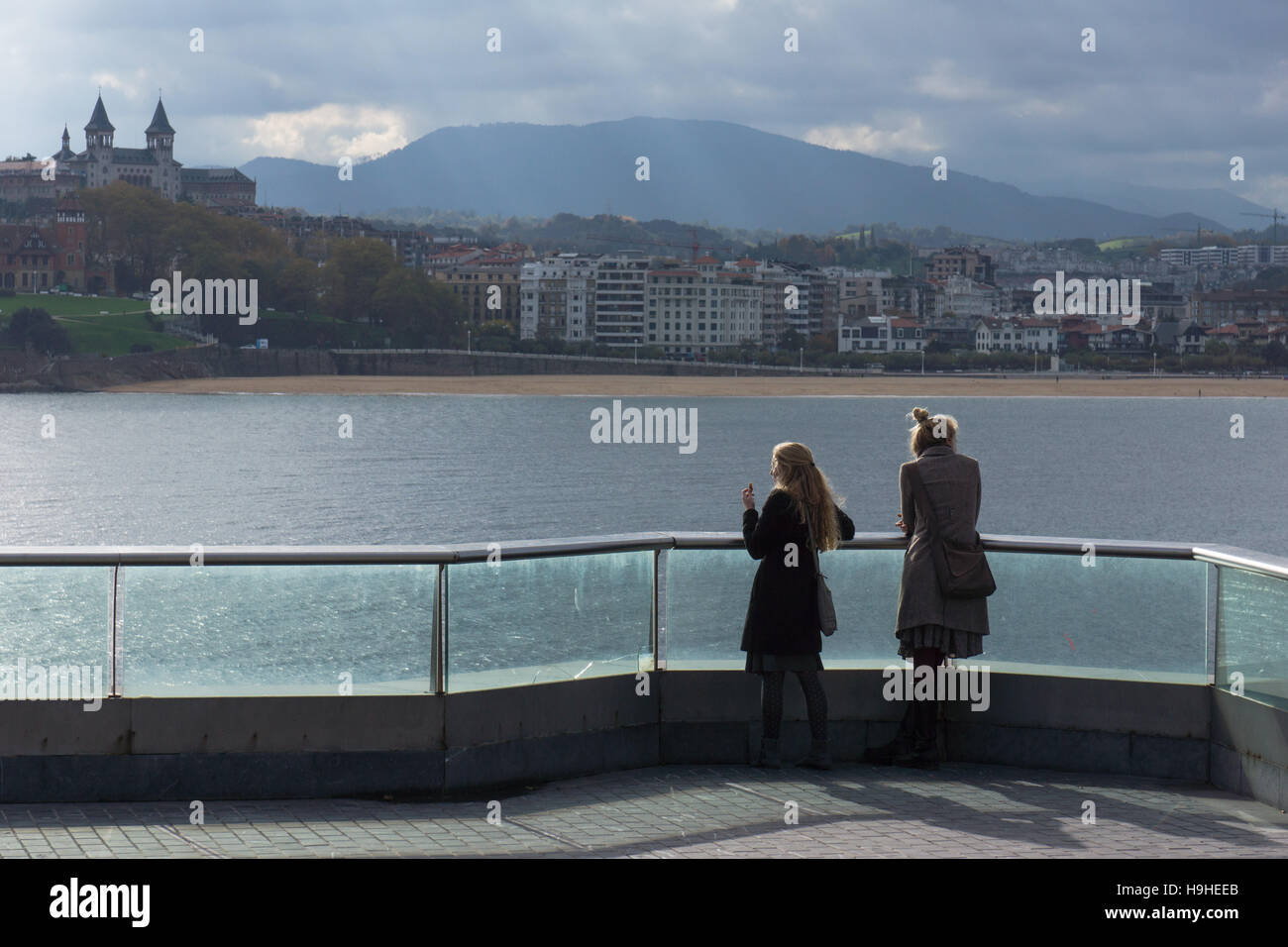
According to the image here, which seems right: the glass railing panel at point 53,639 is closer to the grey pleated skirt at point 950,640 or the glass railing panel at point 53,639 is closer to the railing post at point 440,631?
the railing post at point 440,631

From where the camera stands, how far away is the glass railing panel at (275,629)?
728cm

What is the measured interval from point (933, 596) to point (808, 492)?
83 cm

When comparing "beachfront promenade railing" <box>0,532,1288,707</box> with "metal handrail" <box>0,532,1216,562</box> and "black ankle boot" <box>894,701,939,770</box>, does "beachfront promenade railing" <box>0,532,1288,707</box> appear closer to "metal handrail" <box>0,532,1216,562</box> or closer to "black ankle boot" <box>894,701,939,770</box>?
"metal handrail" <box>0,532,1216,562</box>

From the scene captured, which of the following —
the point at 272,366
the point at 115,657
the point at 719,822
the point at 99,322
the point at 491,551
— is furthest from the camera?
the point at 272,366

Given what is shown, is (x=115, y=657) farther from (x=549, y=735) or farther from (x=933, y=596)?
(x=933, y=596)

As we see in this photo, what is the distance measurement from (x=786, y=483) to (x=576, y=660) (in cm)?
138

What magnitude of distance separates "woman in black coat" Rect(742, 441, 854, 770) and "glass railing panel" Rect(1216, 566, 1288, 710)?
190 cm

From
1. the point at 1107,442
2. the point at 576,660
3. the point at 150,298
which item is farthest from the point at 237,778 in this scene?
the point at 150,298

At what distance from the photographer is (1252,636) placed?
25.0ft

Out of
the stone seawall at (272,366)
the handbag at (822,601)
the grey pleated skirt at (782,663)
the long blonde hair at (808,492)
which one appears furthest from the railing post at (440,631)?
the stone seawall at (272,366)

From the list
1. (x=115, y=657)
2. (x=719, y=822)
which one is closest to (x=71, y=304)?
(x=115, y=657)

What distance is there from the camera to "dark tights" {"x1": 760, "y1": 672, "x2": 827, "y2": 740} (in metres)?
7.92

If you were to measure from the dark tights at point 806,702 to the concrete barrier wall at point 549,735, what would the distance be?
9.5 inches

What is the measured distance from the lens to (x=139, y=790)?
7188 mm
